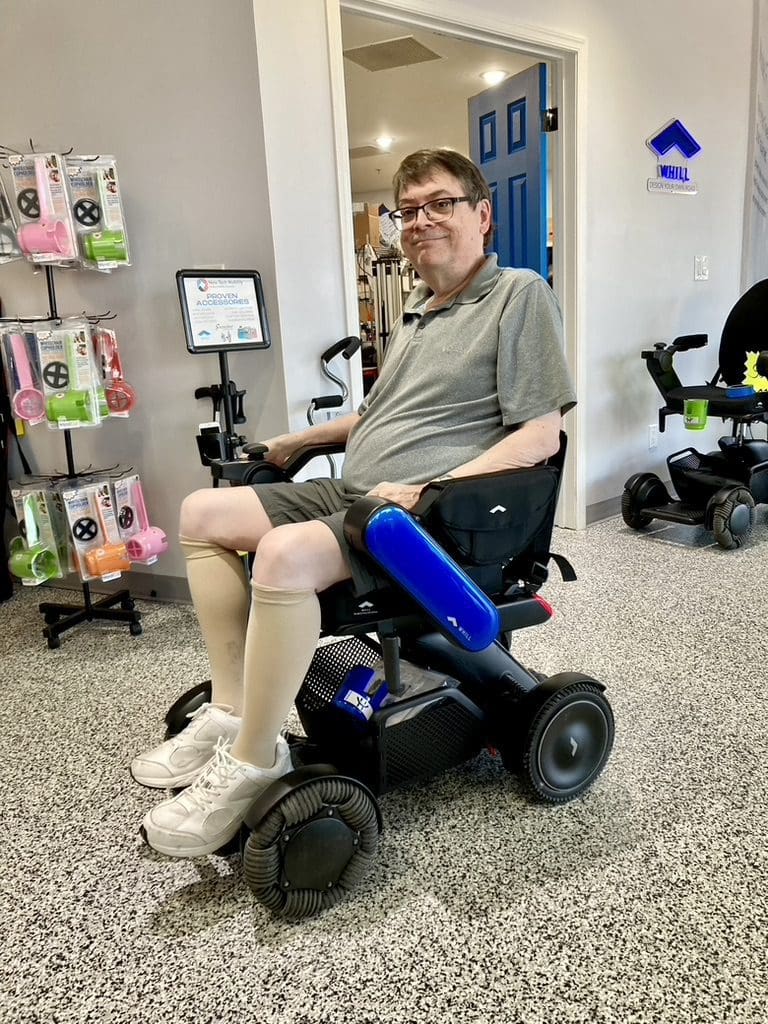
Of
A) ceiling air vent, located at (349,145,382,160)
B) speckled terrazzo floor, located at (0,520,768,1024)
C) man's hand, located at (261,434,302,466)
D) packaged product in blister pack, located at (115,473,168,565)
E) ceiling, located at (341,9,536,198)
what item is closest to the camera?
speckled terrazzo floor, located at (0,520,768,1024)

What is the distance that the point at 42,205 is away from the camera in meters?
2.18

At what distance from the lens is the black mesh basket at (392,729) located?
4.31ft

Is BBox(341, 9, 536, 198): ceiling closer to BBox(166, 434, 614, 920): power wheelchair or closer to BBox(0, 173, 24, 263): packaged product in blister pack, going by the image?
BBox(0, 173, 24, 263): packaged product in blister pack

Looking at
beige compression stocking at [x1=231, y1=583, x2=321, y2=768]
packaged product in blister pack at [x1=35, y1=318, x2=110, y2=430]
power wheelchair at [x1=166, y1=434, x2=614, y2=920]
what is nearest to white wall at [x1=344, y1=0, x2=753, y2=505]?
packaged product in blister pack at [x1=35, y1=318, x2=110, y2=430]

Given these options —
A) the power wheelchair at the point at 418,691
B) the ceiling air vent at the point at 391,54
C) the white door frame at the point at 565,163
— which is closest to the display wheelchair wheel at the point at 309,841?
the power wheelchair at the point at 418,691

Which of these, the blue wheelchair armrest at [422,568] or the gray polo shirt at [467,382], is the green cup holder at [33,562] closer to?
the gray polo shirt at [467,382]

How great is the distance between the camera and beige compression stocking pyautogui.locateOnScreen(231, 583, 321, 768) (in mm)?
1138

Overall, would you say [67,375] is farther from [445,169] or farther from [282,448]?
[445,169]

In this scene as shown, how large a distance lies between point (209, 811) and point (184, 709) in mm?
345

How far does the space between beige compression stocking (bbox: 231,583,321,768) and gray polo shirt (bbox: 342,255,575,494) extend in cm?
38

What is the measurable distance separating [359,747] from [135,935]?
0.46 meters

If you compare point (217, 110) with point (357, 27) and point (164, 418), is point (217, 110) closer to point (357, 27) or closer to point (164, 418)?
point (164, 418)

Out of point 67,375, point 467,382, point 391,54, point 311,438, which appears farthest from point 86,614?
point 391,54

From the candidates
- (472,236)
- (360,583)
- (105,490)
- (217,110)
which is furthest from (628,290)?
(360,583)
